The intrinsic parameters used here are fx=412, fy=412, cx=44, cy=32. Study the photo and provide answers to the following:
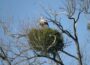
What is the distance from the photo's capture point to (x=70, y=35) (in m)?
13.4

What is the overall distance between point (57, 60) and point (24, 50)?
4.25 ft

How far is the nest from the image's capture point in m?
13.3

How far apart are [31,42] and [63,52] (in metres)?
1.13

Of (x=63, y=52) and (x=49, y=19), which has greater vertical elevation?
(x=49, y=19)

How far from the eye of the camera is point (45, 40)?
44.3 feet

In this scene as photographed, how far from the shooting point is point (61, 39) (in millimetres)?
14055

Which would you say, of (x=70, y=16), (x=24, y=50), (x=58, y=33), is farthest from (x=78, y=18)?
(x=24, y=50)

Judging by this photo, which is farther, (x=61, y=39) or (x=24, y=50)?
(x=61, y=39)

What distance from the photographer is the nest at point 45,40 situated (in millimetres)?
13344

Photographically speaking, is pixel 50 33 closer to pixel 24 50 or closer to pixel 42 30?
pixel 42 30

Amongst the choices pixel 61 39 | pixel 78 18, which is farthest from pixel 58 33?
pixel 78 18

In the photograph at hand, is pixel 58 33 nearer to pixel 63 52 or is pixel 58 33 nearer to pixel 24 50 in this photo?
pixel 63 52

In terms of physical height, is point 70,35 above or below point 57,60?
above

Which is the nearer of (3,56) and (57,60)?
(3,56)
